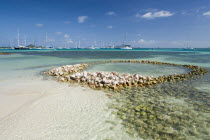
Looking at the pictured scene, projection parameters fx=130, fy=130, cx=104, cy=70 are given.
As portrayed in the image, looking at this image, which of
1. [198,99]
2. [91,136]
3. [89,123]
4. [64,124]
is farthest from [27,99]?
[198,99]

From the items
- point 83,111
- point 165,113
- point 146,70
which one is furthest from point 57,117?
point 146,70

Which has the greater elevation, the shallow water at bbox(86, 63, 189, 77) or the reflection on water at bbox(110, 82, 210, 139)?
the shallow water at bbox(86, 63, 189, 77)

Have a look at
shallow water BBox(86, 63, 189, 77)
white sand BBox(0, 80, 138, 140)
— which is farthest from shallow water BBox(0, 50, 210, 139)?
shallow water BBox(86, 63, 189, 77)

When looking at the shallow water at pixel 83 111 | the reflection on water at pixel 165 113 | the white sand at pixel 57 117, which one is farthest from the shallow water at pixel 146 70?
the white sand at pixel 57 117

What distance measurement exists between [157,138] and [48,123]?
11.1 feet

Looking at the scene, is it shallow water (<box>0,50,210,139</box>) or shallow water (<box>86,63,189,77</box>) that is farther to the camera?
shallow water (<box>86,63,189,77</box>)

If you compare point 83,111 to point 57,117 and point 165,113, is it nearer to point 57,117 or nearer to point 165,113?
point 57,117

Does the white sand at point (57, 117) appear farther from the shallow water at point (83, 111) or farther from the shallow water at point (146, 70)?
the shallow water at point (146, 70)

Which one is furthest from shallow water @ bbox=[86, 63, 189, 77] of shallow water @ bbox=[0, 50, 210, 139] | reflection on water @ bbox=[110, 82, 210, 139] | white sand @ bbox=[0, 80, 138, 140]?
white sand @ bbox=[0, 80, 138, 140]

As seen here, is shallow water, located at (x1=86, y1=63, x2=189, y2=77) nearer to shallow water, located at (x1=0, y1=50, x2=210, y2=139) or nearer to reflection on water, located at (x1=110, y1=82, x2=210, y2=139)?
shallow water, located at (x1=0, y1=50, x2=210, y2=139)

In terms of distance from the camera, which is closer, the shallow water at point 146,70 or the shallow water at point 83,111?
the shallow water at point 83,111

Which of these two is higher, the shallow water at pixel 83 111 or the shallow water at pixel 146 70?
the shallow water at pixel 146 70

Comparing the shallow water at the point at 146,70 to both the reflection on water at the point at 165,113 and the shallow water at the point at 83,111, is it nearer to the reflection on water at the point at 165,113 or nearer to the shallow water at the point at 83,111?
the shallow water at the point at 83,111

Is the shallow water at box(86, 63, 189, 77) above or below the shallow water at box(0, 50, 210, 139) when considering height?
above
